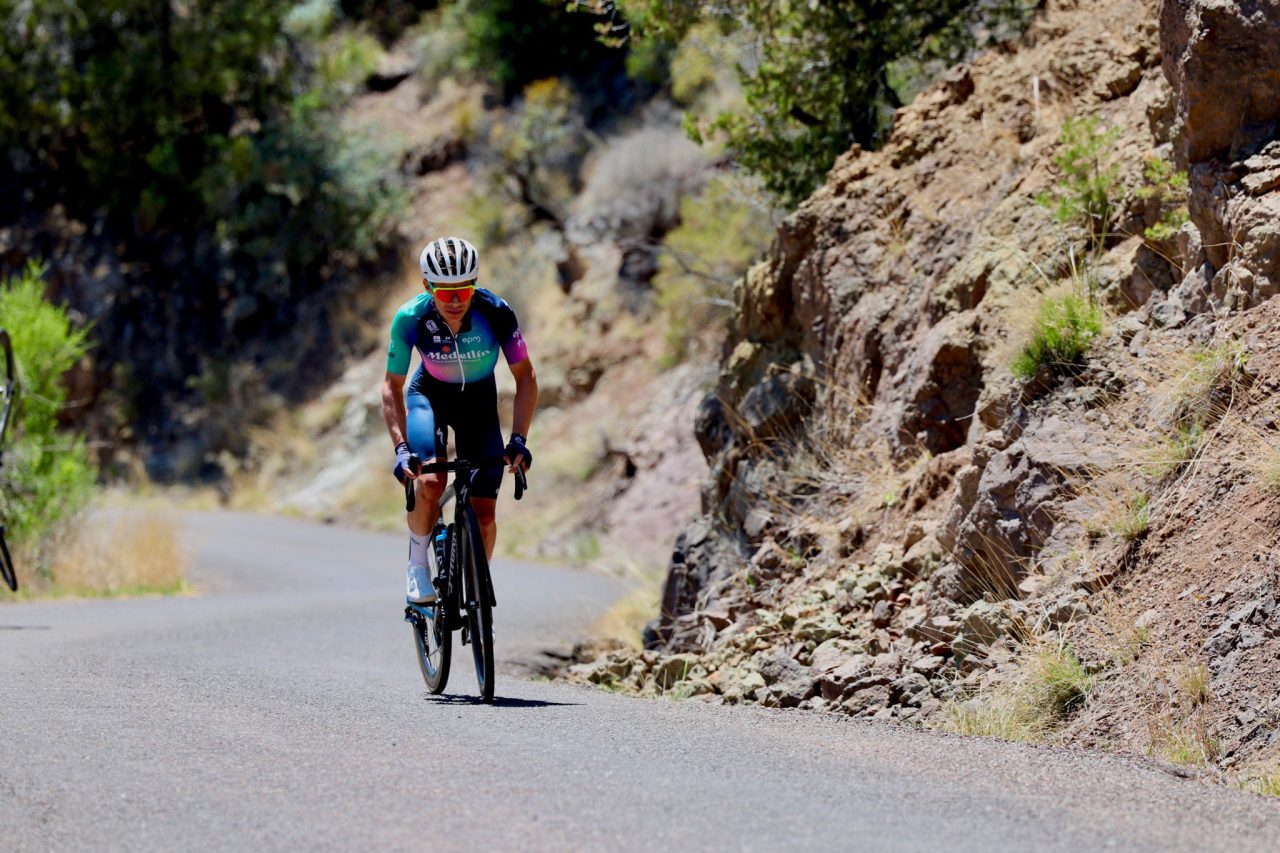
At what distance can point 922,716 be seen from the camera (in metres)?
7.76

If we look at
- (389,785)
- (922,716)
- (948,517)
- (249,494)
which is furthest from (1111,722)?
(249,494)

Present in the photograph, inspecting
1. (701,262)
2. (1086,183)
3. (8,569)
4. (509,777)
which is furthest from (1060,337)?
(701,262)

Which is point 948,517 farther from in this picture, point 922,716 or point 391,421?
point 391,421

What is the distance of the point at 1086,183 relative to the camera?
990 cm

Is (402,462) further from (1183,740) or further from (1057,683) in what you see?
(1183,740)

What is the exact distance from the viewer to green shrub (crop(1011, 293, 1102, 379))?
8984 mm

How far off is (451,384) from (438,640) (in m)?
1.33

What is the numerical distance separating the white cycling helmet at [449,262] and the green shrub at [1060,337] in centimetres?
329

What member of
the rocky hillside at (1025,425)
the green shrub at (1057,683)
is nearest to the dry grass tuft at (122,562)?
the rocky hillside at (1025,425)

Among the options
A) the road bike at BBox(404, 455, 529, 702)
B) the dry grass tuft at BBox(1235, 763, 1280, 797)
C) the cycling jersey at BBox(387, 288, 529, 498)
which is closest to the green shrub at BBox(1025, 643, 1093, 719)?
the dry grass tuft at BBox(1235, 763, 1280, 797)

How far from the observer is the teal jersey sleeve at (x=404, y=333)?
26.6 ft

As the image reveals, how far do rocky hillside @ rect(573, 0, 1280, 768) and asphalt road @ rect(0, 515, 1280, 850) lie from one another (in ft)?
2.95

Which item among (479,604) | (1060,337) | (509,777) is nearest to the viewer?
(509,777)

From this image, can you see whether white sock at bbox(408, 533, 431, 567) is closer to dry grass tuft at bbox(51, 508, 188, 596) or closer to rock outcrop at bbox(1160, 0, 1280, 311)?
rock outcrop at bbox(1160, 0, 1280, 311)
